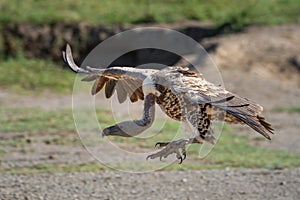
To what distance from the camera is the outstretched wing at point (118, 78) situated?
6.93m

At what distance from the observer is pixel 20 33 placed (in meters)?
17.2

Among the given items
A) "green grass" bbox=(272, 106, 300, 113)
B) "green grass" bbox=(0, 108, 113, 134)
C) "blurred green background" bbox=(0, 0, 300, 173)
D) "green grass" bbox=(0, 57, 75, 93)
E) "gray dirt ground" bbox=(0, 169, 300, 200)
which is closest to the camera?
"gray dirt ground" bbox=(0, 169, 300, 200)

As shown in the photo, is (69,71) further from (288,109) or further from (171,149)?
(171,149)

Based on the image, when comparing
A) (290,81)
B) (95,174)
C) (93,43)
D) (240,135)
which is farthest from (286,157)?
(93,43)

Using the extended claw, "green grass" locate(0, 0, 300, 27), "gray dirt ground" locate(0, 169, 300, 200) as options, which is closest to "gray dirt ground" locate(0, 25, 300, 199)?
"gray dirt ground" locate(0, 169, 300, 200)

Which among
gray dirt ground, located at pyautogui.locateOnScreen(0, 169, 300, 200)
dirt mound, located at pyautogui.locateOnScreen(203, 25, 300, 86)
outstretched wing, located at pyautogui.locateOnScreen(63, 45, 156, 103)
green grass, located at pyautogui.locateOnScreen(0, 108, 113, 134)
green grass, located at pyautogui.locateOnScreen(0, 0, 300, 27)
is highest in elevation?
green grass, located at pyautogui.locateOnScreen(0, 0, 300, 27)

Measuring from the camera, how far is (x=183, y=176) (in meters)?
9.05

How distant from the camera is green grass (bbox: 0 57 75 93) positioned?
14680 millimetres

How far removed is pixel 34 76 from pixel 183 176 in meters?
6.80

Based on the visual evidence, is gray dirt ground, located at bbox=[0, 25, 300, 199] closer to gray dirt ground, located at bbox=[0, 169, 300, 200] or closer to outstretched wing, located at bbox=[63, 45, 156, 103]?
gray dirt ground, located at bbox=[0, 169, 300, 200]

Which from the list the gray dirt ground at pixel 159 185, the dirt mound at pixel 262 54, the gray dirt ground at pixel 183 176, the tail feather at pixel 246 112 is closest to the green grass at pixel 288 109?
the gray dirt ground at pixel 183 176

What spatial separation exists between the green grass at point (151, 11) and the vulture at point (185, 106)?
10555mm

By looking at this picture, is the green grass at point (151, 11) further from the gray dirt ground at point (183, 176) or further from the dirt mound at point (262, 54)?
the gray dirt ground at point (183, 176)

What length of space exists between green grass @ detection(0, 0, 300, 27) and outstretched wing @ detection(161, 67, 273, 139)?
1063 centimetres
